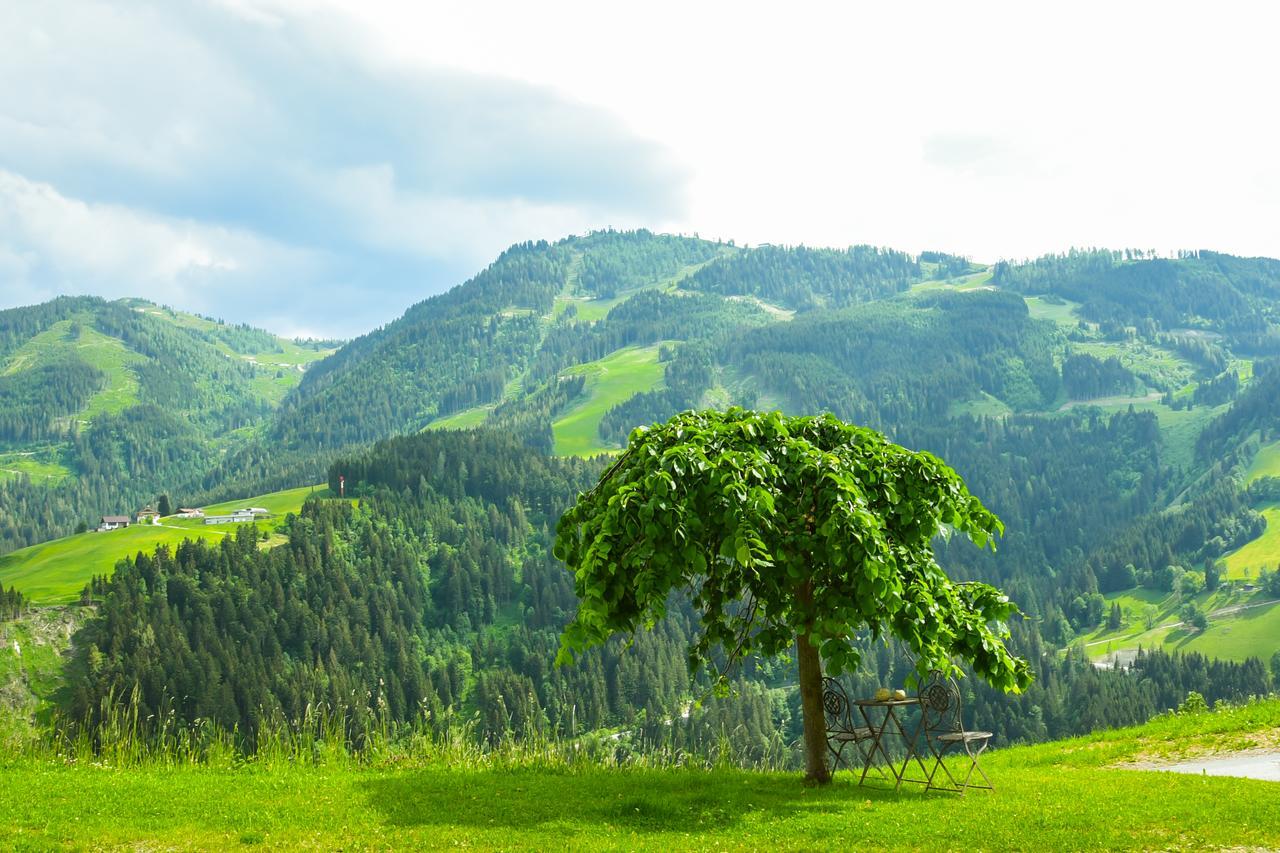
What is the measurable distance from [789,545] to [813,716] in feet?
13.4

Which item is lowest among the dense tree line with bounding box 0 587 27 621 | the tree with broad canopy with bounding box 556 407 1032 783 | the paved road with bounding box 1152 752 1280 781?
the paved road with bounding box 1152 752 1280 781

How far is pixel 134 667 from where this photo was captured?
538 feet

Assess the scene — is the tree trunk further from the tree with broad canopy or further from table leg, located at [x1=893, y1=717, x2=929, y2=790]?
table leg, located at [x1=893, y1=717, x2=929, y2=790]

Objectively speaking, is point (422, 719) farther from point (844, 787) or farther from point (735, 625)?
point (844, 787)

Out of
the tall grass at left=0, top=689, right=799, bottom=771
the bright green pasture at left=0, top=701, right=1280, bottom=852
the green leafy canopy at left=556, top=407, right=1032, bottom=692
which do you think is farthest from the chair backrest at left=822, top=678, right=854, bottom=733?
the tall grass at left=0, top=689, right=799, bottom=771

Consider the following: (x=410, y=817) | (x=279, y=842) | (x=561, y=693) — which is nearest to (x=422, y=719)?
(x=410, y=817)

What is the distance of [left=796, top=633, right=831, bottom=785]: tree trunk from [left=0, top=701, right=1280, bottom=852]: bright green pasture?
49 cm

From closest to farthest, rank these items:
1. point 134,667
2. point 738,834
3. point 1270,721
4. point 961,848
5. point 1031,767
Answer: point 961,848 → point 738,834 → point 1031,767 → point 1270,721 → point 134,667

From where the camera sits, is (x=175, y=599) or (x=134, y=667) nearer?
(x=134, y=667)

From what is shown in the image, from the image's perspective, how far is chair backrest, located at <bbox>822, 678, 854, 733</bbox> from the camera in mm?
20141

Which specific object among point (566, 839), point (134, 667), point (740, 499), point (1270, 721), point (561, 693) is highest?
point (740, 499)

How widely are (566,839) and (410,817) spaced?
10.1ft

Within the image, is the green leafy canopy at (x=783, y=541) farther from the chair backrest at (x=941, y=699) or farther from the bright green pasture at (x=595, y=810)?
the bright green pasture at (x=595, y=810)

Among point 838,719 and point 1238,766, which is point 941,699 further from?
point 1238,766
